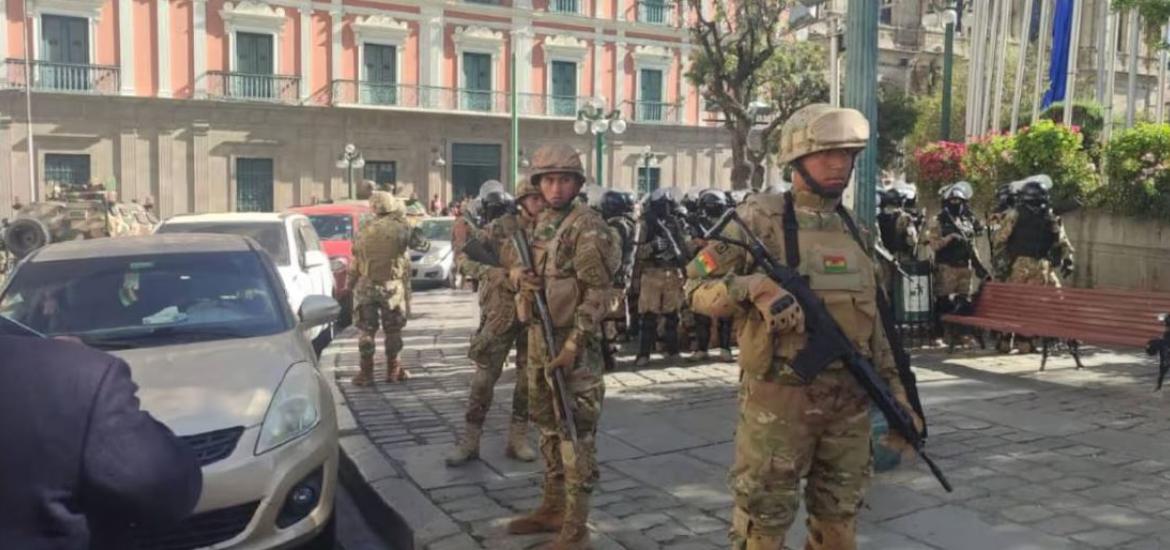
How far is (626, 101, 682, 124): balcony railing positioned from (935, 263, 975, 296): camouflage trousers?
28.8 meters

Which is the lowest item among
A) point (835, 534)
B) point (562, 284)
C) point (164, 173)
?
point (835, 534)

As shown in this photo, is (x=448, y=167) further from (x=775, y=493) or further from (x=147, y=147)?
(x=775, y=493)

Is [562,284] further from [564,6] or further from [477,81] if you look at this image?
[564,6]

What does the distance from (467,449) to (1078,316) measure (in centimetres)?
525

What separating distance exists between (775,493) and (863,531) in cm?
142

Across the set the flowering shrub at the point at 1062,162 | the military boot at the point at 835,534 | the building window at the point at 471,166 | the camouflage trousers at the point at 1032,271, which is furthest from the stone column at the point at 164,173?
the military boot at the point at 835,534

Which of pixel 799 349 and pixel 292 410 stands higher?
pixel 799 349

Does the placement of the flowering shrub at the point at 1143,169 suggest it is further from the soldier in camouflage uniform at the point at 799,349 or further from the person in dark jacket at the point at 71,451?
the person in dark jacket at the point at 71,451

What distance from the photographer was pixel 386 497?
16.8 feet

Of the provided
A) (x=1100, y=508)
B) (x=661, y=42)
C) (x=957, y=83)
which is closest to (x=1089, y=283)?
(x=1100, y=508)

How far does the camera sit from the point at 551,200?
4.57 metres

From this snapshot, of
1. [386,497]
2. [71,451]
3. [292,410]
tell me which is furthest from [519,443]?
[71,451]

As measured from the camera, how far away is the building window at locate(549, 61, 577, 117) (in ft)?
120

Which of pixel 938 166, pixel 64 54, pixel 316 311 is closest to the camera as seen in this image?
pixel 316 311
